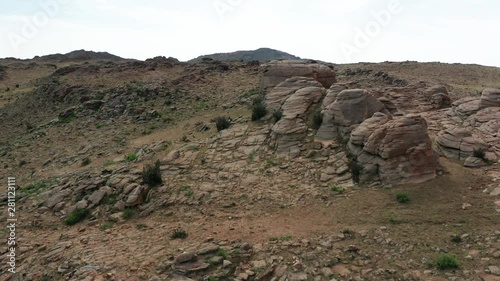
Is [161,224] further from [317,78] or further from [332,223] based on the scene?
[317,78]

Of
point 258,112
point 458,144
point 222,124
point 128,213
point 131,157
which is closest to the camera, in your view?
point 128,213

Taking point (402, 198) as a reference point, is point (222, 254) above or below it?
below

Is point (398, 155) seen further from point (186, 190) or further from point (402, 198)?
point (186, 190)

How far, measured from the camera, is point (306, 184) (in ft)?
41.0

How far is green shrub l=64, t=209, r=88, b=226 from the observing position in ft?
40.8

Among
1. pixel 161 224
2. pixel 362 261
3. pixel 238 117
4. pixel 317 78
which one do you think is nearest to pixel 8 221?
pixel 161 224

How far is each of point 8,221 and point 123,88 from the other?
51.4 feet

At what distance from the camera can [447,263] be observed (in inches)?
331

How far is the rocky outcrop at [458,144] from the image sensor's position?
1278cm

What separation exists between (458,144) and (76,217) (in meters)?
13.4

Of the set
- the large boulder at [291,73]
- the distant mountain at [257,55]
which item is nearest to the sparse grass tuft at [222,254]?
the large boulder at [291,73]

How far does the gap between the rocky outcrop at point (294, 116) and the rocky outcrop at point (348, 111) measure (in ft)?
3.24

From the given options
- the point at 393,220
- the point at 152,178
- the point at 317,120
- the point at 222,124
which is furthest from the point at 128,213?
the point at 393,220

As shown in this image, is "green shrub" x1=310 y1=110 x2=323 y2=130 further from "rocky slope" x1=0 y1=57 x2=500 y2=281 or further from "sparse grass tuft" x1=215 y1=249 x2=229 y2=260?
"sparse grass tuft" x1=215 y1=249 x2=229 y2=260
